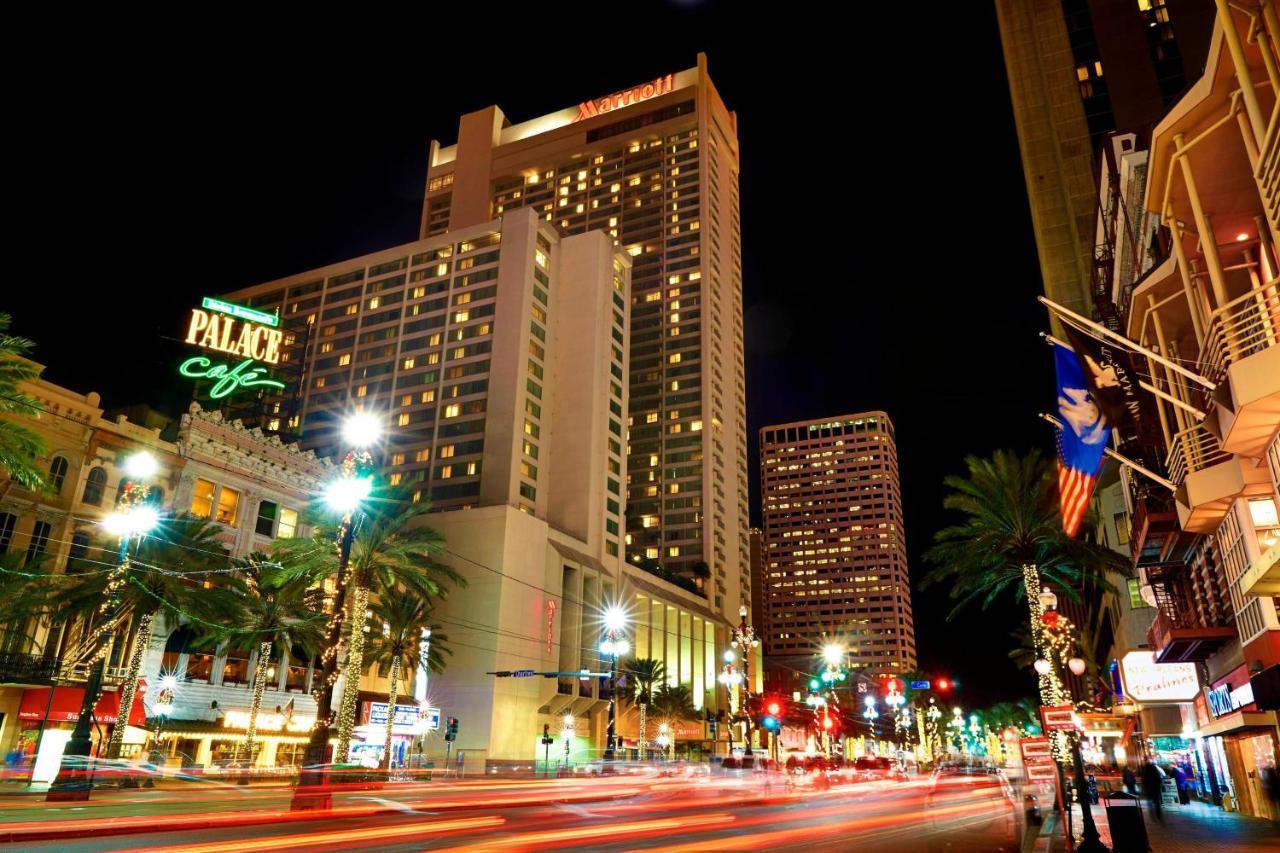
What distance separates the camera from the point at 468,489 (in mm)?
99312

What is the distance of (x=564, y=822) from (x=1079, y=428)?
16.1 meters

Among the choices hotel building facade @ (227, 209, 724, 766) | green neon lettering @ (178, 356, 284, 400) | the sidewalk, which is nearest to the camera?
the sidewalk

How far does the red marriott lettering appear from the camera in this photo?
177m

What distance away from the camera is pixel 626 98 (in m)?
180

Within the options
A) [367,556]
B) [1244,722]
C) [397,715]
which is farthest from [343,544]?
[397,715]

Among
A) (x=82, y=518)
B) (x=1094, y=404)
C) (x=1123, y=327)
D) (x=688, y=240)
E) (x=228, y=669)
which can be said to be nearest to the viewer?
(x=1094, y=404)

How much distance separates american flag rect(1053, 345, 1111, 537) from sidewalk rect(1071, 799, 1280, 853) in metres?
7.94

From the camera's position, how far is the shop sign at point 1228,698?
2312 centimetres

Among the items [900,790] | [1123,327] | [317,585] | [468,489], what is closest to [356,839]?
[1123,327]

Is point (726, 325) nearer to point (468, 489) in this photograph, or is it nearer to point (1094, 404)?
point (468, 489)

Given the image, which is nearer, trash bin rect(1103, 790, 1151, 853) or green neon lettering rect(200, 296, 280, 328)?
trash bin rect(1103, 790, 1151, 853)

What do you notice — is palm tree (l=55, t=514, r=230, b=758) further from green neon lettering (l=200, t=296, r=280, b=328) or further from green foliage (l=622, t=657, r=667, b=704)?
green foliage (l=622, t=657, r=667, b=704)

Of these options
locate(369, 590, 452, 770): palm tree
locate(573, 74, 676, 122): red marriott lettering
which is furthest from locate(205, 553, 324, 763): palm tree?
locate(573, 74, 676, 122): red marriott lettering

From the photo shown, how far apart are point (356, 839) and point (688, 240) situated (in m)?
155
